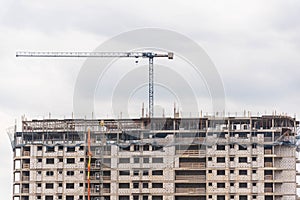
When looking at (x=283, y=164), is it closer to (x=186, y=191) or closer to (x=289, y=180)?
(x=289, y=180)

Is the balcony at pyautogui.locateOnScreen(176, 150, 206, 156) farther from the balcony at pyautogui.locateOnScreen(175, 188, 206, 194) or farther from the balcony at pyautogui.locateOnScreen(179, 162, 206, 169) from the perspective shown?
the balcony at pyautogui.locateOnScreen(175, 188, 206, 194)

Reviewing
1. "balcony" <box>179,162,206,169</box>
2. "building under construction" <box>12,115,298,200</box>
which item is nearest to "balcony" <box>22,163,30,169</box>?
"building under construction" <box>12,115,298,200</box>

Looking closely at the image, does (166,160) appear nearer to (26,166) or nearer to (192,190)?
(192,190)

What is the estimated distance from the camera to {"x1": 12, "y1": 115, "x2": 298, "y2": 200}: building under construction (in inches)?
5266

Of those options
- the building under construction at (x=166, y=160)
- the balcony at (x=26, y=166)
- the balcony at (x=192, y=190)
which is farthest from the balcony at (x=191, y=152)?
the balcony at (x=26, y=166)

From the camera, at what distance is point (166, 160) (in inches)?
5305

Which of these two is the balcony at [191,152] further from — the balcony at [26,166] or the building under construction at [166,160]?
the balcony at [26,166]

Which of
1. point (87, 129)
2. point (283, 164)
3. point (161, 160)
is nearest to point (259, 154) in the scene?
point (283, 164)

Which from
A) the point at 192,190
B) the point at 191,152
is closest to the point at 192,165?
the point at 191,152

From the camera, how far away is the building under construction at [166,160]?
133750 millimetres

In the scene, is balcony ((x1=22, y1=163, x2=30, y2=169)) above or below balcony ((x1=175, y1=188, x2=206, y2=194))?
above

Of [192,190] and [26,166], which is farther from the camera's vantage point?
[26,166]

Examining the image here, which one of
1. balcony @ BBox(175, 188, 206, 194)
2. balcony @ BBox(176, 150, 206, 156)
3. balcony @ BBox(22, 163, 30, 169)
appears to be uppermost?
balcony @ BBox(176, 150, 206, 156)

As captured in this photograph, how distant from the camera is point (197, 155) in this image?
443ft
